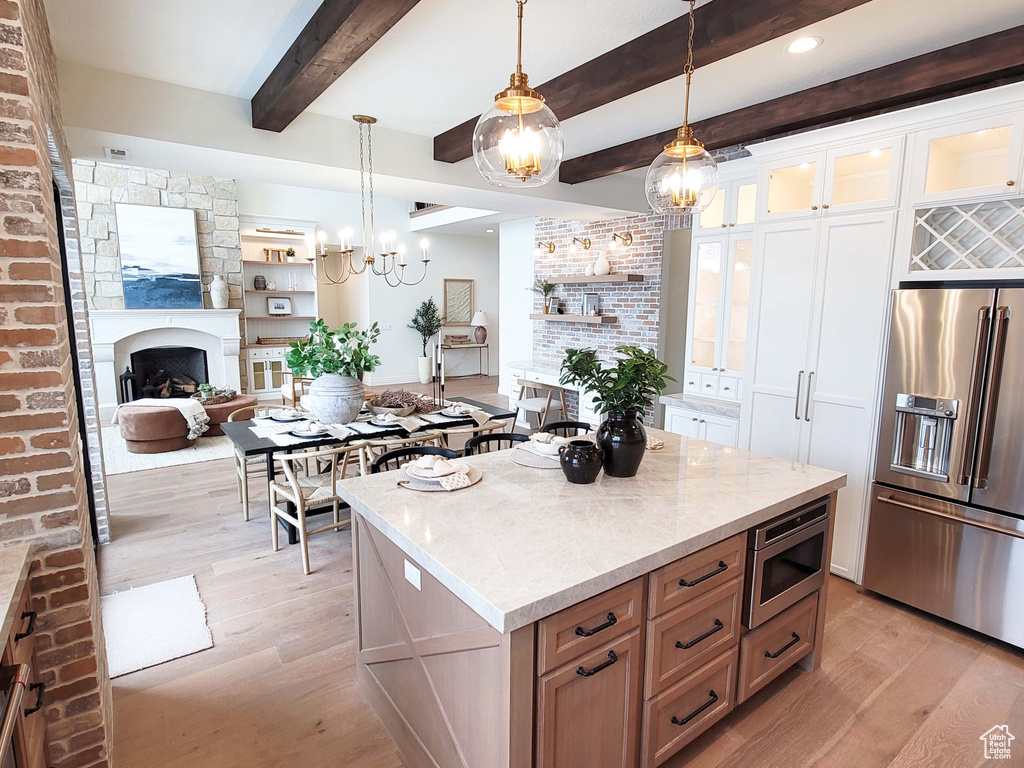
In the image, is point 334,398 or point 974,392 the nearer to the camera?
point 974,392

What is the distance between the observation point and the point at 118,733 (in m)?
2.07

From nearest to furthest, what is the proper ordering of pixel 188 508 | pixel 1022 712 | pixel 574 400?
pixel 1022 712 → pixel 188 508 → pixel 574 400

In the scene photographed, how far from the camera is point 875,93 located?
9.94 ft

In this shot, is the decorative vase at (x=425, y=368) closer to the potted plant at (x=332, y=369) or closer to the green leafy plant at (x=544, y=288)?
the green leafy plant at (x=544, y=288)

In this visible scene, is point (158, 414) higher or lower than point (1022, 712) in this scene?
higher

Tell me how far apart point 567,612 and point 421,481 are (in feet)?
2.80

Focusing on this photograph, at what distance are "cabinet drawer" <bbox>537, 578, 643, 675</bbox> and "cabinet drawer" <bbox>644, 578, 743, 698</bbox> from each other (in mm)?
140

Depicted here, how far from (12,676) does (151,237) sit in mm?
7158

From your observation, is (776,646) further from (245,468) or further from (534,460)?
(245,468)

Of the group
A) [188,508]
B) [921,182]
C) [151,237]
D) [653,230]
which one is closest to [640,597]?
[921,182]

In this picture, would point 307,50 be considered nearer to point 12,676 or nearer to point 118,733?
point 12,676

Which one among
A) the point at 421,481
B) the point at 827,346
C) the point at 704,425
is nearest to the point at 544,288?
the point at 704,425

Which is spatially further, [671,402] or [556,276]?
[556,276]

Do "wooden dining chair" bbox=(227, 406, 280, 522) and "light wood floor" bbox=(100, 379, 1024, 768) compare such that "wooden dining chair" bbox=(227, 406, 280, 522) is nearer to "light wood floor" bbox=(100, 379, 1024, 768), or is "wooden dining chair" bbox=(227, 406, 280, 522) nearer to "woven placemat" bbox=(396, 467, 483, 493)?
"light wood floor" bbox=(100, 379, 1024, 768)
